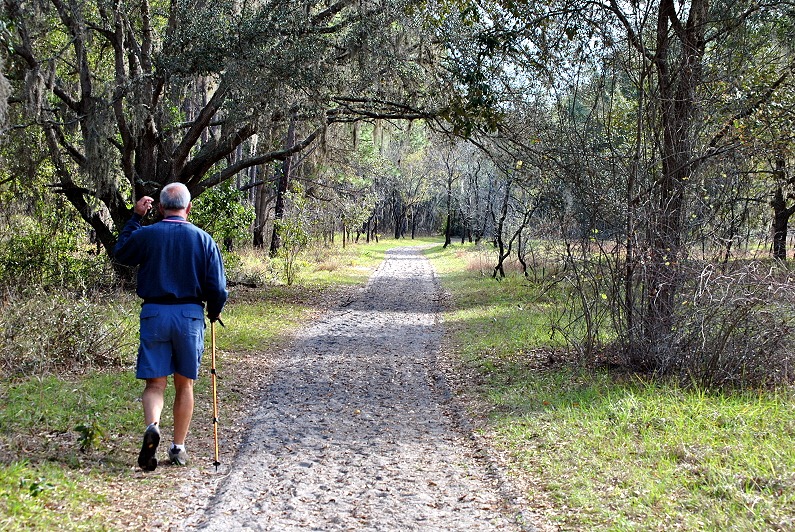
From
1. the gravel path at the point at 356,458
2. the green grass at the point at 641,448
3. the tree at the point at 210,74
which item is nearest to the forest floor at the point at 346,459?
the gravel path at the point at 356,458

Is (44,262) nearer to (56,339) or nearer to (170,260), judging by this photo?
(56,339)

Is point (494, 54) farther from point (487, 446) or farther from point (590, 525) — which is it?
point (590, 525)

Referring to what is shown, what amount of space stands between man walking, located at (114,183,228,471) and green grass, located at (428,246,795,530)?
2.67 meters

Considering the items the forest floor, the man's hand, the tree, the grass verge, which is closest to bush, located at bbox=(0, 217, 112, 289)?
the tree

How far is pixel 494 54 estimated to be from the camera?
1055cm

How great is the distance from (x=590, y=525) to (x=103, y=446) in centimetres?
384

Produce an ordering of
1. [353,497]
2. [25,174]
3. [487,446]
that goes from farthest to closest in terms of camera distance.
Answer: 1. [25,174]
2. [487,446]
3. [353,497]

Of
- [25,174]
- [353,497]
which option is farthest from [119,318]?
[353,497]

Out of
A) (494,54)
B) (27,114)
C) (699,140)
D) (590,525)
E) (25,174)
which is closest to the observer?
(590,525)

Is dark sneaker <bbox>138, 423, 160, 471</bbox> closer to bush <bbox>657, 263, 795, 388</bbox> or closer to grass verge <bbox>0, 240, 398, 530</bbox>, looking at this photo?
grass verge <bbox>0, 240, 398, 530</bbox>

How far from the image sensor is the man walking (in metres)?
5.45

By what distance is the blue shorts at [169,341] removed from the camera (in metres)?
5.45

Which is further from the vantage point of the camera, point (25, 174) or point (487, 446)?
point (25, 174)

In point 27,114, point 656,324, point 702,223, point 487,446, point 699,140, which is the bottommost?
point 487,446
